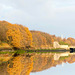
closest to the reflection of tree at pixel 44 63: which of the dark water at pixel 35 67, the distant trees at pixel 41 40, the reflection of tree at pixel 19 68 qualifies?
the dark water at pixel 35 67

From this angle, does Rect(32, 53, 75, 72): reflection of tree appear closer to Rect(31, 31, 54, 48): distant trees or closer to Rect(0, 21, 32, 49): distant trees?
Rect(0, 21, 32, 49): distant trees

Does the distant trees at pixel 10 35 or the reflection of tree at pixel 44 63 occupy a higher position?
the distant trees at pixel 10 35

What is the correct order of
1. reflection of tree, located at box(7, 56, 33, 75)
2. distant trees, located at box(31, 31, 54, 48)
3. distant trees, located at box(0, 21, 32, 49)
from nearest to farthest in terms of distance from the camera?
reflection of tree, located at box(7, 56, 33, 75), distant trees, located at box(0, 21, 32, 49), distant trees, located at box(31, 31, 54, 48)

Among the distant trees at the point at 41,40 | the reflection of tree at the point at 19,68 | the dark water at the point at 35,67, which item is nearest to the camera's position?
the reflection of tree at the point at 19,68

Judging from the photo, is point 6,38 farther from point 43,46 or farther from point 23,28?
point 43,46

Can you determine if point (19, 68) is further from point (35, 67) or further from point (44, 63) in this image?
point (44, 63)

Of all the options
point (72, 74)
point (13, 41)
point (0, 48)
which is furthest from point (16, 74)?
point (13, 41)

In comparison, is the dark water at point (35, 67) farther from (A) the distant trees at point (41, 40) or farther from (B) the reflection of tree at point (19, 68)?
(A) the distant trees at point (41, 40)

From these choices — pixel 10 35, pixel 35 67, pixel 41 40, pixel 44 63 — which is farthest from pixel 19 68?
pixel 41 40

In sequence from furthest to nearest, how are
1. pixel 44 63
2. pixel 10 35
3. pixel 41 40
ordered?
1. pixel 41 40
2. pixel 10 35
3. pixel 44 63

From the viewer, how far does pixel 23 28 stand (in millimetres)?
87312

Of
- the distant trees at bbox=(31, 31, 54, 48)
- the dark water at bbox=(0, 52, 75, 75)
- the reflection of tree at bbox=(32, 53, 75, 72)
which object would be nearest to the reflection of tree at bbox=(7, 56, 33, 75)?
the dark water at bbox=(0, 52, 75, 75)

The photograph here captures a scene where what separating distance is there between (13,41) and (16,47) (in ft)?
11.1

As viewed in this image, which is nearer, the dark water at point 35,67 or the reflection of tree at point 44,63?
the dark water at point 35,67
